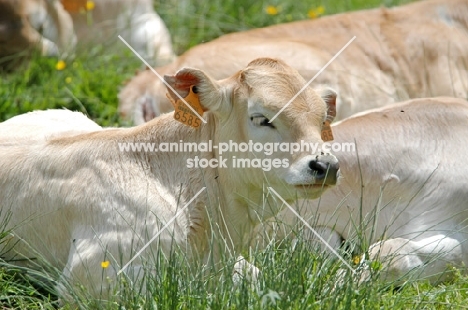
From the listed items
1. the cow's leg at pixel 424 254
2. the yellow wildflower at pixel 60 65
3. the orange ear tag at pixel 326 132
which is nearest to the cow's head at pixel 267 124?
the orange ear tag at pixel 326 132

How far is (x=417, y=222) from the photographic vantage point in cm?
698

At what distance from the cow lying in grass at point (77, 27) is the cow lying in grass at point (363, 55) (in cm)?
113

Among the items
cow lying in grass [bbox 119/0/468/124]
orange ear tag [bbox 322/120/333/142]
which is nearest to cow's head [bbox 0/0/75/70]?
cow lying in grass [bbox 119/0/468/124]

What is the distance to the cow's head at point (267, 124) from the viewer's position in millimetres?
5887

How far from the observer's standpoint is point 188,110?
6.13 m

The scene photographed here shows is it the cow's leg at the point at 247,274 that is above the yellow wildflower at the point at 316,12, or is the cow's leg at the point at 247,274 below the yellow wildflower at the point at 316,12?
above

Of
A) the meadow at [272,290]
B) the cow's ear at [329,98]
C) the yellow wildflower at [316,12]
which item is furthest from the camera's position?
the yellow wildflower at [316,12]

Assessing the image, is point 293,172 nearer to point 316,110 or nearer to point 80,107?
point 316,110

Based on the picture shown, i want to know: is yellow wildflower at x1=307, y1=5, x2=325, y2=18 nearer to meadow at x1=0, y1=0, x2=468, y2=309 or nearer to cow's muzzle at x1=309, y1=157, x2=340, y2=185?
meadow at x1=0, y1=0, x2=468, y2=309

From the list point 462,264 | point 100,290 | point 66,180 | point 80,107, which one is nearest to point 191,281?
point 100,290

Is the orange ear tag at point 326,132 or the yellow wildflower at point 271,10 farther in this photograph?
the yellow wildflower at point 271,10

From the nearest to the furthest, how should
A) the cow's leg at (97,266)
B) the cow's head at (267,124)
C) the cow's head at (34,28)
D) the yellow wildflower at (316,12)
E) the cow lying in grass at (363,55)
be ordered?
1. the cow's leg at (97,266)
2. the cow's head at (267,124)
3. the cow lying in grass at (363,55)
4. the cow's head at (34,28)
5. the yellow wildflower at (316,12)

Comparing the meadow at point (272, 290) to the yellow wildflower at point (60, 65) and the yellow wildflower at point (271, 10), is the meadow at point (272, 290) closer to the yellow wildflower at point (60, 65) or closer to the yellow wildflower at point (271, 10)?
the yellow wildflower at point (60, 65)

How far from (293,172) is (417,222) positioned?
1454mm
